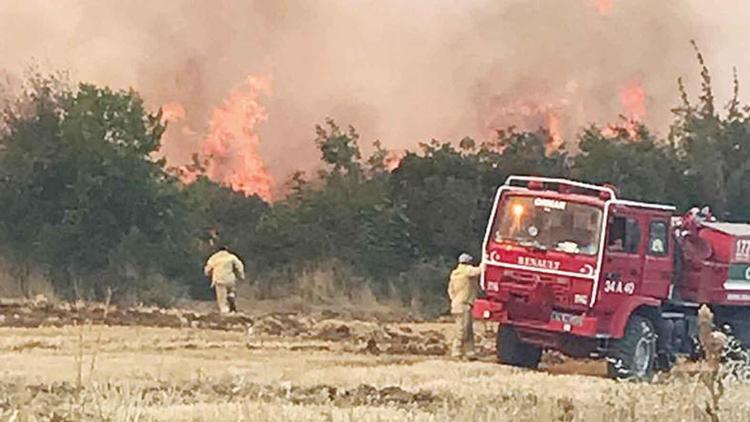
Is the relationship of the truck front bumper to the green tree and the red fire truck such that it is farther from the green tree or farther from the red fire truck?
the green tree

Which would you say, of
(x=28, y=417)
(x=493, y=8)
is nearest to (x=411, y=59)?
(x=493, y=8)

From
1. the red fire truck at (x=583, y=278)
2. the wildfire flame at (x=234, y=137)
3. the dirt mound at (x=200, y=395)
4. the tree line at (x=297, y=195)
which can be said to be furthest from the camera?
the wildfire flame at (x=234, y=137)

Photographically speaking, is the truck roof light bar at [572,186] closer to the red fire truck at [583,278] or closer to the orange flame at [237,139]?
the red fire truck at [583,278]

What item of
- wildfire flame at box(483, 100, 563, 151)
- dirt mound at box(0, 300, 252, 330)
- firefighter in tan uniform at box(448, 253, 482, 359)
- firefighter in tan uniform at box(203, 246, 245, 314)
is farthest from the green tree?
firefighter in tan uniform at box(448, 253, 482, 359)

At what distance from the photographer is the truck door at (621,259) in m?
18.5

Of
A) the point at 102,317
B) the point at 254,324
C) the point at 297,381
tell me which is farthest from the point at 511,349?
the point at 102,317

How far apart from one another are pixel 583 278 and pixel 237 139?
22464 millimetres

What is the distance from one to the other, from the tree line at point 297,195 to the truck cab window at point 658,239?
13729 mm

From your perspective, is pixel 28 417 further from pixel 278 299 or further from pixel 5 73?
pixel 5 73

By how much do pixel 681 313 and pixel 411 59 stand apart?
70.2 ft

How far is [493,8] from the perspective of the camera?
40.6 meters

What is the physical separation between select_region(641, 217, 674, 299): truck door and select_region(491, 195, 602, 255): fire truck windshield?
2.87 ft

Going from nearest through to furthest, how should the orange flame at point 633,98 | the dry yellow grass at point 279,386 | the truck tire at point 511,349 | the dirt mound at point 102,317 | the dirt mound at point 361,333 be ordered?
the dry yellow grass at point 279,386 → the truck tire at point 511,349 → the dirt mound at point 361,333 → the dirt mound at point 102,317 → the orange flame at point 633,98

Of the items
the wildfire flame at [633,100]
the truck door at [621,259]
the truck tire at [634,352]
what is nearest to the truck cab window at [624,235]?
the truck door at [621,259]
